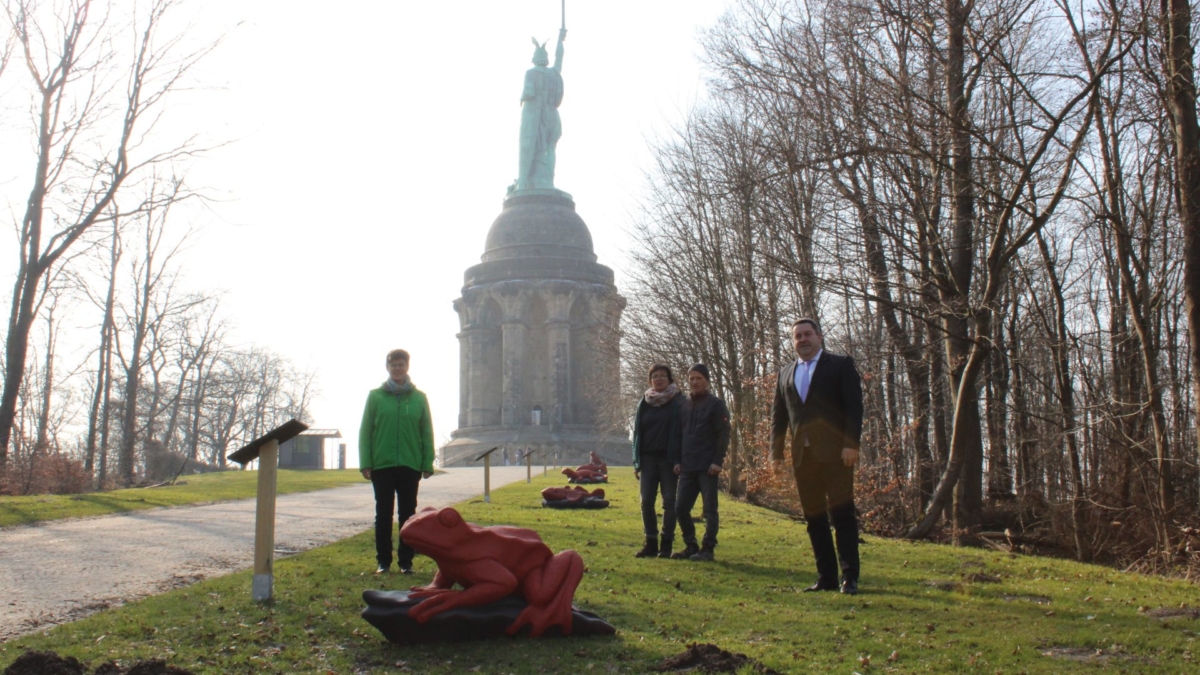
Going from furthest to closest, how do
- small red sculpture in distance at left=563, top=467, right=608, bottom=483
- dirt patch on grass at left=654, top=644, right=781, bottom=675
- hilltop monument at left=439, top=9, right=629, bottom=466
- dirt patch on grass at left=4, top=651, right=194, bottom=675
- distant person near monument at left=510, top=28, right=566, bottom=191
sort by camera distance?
distant person near monument at left=510, top=28, right=566, bottom=191 < hilltop monument at left=439, top=9, right=629, bottom=466 < small red sculpture in distance at left=563, top=467, right=608, bottom=483 < dirt patch on grass at left=654, top=644, right=781, bottom=675 < dirt patch on grass at left=4, top=651, right=194, bottom=675

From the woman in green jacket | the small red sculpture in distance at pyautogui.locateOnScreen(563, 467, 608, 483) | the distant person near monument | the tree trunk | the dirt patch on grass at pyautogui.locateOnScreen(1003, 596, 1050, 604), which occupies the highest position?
the distant person near monument

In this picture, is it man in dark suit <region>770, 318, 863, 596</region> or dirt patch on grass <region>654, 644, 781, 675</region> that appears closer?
dirt patch on grass <region>654, 644, 781, 675</region>

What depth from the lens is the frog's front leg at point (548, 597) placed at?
5.85 meters

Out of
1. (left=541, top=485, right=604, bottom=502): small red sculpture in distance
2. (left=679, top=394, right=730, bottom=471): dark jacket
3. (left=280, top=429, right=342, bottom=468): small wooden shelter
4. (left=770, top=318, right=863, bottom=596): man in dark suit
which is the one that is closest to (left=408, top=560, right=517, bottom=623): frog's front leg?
(left=770, top=318, right=863, bottom=596): man in dark suit

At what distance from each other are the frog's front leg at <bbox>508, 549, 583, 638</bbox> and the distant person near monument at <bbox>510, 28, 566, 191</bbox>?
61548 mm

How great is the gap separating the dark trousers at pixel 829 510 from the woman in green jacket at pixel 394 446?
3.24m

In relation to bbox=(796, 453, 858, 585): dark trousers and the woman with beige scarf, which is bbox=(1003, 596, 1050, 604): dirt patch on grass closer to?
bbox=(796, 453, 858, 585): dark trousers

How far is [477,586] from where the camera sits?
581 cm

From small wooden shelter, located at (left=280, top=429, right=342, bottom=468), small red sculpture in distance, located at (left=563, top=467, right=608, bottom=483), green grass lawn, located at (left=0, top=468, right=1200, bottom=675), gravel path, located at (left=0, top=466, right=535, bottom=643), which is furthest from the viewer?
small wooden shelter, located at (left=280, top=429, right=342, bottom=468)

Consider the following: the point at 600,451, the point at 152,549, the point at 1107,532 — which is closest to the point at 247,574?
the point at 152,549

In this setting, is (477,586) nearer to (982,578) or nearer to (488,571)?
(488,571)

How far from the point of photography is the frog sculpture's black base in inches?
223

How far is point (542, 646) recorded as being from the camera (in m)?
5.69

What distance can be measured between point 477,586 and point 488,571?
4.0 inches
